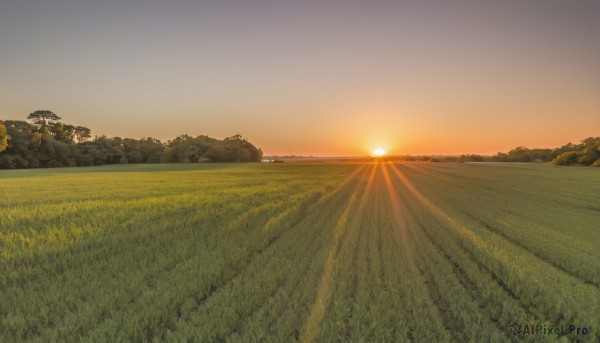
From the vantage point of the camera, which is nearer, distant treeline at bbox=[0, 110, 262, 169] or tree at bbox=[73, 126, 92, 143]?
distant treeline at bbox=[0, 110, 262, 169]

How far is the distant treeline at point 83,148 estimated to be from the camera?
68.4m

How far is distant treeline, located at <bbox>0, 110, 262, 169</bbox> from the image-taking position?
224 ft

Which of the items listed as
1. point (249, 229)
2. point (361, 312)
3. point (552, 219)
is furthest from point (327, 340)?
point (552, 219)

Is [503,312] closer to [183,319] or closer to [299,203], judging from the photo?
[183,319]

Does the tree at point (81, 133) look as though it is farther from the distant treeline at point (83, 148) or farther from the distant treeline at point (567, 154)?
the distant treeline at point (567, 154)

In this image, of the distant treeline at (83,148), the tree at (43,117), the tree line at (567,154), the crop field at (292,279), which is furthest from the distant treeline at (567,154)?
the tree at (43,117)
